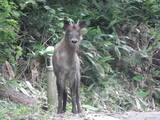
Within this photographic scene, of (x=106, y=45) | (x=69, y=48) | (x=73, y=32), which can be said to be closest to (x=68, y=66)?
(x=69, y=48)

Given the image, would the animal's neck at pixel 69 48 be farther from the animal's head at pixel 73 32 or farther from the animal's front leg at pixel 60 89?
the animal's front leg at pixel 60 89

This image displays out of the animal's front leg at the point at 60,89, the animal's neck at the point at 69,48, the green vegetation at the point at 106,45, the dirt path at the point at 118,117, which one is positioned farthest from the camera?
the green vegetation at the point at 106,45

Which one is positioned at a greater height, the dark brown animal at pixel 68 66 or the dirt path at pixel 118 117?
the dark brown animal at pixel 68 66

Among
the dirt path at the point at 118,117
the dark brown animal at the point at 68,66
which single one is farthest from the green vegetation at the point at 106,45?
the dirt path at the point at 118,117

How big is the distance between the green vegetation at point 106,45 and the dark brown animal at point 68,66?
2.58 meters

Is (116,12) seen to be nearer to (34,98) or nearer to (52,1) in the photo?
(52,1)

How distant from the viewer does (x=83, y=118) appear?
6.86 m

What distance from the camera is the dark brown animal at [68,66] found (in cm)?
792

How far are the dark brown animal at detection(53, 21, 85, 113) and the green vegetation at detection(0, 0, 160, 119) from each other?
258 centimetres

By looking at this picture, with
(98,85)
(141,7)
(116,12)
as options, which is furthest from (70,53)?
(141,7)

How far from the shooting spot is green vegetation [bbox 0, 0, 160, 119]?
11.8 meters

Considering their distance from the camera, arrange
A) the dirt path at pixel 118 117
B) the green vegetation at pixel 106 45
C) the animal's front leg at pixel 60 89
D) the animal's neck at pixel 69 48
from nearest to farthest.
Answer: the dirt path at pixel 118 117 < the animal's front leg at pixel 60 89 < the animal's neck at pixel 69 48 < the green vegetation at pixel 106 45

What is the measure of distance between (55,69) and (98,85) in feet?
14.8

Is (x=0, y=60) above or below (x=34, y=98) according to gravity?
above
